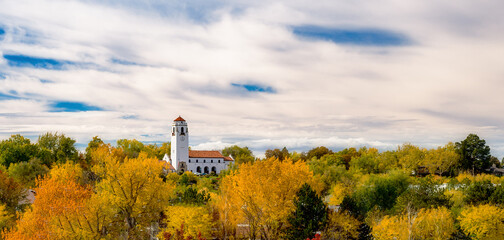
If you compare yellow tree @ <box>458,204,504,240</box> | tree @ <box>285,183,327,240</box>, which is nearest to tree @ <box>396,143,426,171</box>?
yellow tree @ <box>458,204,504,240</box>

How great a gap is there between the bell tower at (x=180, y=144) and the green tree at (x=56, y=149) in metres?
40.1

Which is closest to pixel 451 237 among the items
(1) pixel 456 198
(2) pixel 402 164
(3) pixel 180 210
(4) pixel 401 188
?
(1) pixel 456 198

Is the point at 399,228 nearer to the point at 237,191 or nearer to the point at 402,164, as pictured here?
the point at 237,191

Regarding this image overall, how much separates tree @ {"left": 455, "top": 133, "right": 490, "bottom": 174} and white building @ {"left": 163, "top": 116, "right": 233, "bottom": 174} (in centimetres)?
7615

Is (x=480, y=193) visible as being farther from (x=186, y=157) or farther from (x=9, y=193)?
(x=186, y=157)

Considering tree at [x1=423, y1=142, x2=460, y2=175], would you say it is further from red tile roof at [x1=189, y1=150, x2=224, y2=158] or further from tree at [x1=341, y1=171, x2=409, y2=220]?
red tile roof at [x1=189, y1=150, x2=224, y2=158]

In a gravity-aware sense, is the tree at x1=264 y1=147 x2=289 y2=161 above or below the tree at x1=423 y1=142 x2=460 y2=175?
above

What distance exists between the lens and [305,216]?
138ft

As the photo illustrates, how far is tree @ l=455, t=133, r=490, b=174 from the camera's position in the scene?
329ft

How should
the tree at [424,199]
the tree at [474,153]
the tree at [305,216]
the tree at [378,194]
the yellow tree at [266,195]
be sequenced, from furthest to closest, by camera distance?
1. the tree at [474,153]
2. the tree at [378,194]
3. the tree at [424,199]
4. the yellow tree at [266,195]
5. the tree at [305,216]

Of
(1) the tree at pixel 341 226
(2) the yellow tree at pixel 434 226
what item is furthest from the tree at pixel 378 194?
(2) the yellow tree at pixel 434 226

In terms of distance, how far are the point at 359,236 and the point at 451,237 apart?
10.1 meters

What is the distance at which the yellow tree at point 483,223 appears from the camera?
44531 mm

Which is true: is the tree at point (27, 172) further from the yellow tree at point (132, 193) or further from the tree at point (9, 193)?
the yellow tree at point (132, 193)
